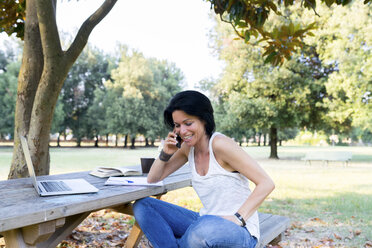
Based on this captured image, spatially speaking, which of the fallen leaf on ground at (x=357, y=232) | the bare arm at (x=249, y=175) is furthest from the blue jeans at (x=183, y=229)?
the fallen leaf on ground at (x=357, y=232)

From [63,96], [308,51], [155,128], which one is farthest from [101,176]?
[63,96]

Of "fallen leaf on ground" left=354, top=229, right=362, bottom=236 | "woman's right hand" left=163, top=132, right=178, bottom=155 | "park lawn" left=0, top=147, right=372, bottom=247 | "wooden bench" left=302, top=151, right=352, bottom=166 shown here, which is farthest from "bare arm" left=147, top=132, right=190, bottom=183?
"wooden bench" left=302, top=151, right=352, bottom=166

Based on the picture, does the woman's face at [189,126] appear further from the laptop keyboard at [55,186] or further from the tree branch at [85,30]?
the tree branch at [85,30]

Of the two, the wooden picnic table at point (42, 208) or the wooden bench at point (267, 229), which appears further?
the wooden bench at point (267, 229)

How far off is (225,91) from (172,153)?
59.9ft

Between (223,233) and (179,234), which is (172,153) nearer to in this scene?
(179,234)

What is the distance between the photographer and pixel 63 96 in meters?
35.9

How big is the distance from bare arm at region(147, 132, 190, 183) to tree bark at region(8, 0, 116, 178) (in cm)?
171

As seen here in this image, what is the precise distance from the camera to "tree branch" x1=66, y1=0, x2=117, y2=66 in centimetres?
369

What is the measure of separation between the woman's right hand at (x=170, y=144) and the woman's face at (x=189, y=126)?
0.21 meters

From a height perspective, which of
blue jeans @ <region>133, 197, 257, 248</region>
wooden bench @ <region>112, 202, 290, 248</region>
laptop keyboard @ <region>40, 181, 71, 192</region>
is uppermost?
laptop keyboard @ <region>40, 181, 71, 192</region>

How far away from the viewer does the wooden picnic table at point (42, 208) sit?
65.8 inches

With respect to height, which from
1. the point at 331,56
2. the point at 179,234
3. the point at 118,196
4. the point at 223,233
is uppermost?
the point at 331,56

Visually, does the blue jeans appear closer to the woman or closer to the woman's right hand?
the woman
